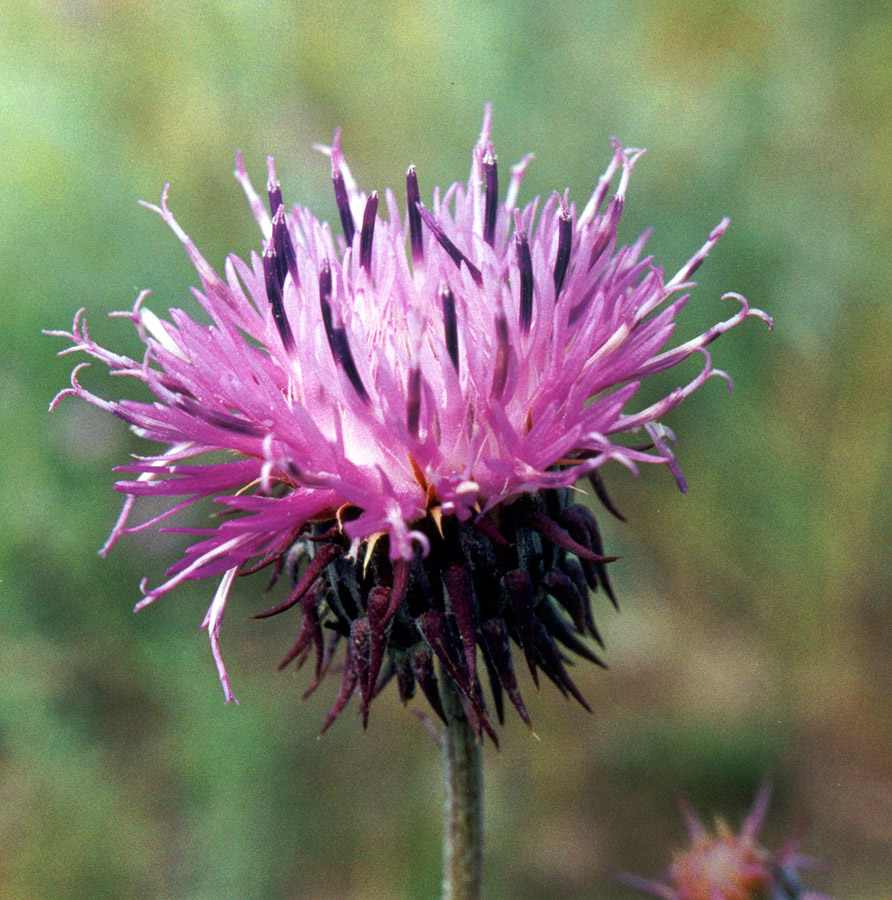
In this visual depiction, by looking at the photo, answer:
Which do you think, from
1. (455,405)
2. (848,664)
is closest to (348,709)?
(848,664)

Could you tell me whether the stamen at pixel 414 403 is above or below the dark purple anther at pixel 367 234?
below

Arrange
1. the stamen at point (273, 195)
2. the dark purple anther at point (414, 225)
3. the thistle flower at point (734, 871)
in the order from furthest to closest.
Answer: the thistle flower at point (734, 871), the stamen at point (273, 195), the dark purple anther at point (414, 225)

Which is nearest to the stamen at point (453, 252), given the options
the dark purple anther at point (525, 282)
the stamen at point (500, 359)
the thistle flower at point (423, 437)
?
the thistle flower at point (423, 437)

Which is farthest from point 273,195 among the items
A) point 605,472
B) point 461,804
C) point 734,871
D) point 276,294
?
point 605,472

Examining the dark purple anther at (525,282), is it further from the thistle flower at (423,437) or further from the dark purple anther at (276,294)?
the dark purple anther at (276,294)

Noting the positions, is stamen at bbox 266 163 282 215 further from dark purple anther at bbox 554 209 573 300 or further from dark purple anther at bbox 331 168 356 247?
dark purple anther at bbox 554 209 573 300

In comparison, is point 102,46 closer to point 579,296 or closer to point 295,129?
point 295,129
